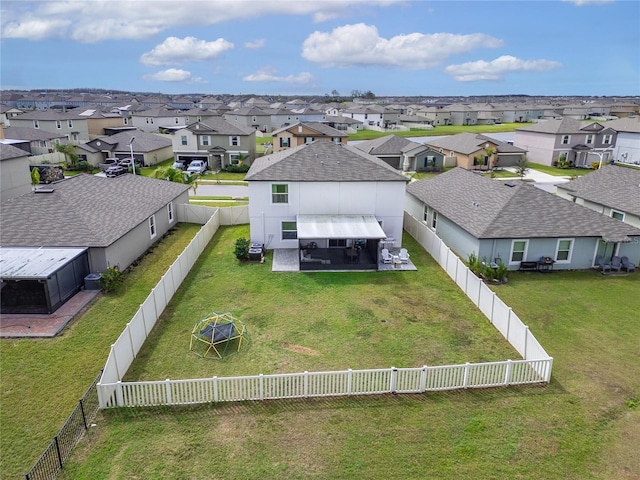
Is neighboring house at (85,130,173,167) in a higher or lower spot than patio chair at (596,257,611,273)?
higher

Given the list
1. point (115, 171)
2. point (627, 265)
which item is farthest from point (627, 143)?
point (115, 171)

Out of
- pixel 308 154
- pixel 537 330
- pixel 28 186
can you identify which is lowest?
pixel 537 330

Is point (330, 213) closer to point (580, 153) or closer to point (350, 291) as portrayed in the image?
point (350, 291)

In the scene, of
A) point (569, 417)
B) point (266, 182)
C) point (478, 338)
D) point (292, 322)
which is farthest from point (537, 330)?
point (266, 182)

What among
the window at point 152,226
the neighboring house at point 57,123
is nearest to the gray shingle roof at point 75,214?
the window at point 152,226

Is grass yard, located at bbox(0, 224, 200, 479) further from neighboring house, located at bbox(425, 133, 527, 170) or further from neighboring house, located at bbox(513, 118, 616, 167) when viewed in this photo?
neighboring house, located at bbox(513, 118, 616, 167)

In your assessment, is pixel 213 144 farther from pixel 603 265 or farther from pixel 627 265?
pixel 627 265

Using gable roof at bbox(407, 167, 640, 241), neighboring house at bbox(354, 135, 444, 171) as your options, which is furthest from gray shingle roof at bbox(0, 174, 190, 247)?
neighboring house at bbox(354, 135, 444, 171)
